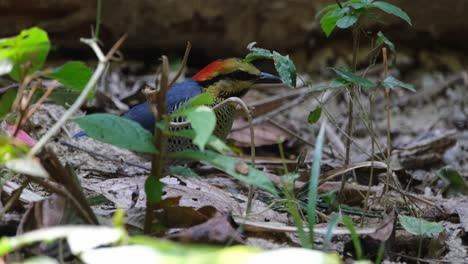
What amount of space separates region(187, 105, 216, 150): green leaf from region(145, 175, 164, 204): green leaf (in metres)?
0.23

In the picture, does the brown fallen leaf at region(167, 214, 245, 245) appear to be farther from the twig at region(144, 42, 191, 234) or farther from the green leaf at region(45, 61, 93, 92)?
the green leaf at region(45, 61, 93, 92)

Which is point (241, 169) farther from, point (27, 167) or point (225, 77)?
point (225, 77)

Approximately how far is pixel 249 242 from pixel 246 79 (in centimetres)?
172

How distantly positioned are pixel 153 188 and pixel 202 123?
0.28 m

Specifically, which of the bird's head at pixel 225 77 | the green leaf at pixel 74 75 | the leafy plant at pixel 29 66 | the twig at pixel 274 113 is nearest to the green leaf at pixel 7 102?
the leafy plant at pixel 29 66

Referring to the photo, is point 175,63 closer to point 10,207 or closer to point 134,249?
point 10,207

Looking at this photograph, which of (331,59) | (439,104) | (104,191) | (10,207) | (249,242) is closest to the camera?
(10,207)

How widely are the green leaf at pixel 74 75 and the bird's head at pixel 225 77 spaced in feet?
5.64

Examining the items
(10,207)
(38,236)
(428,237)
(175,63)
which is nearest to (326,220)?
(428,237)

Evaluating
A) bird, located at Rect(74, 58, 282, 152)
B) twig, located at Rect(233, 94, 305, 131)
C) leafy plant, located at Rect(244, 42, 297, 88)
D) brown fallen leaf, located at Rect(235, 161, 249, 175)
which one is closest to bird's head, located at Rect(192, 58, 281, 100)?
bird, located at Rect(74, 58, 282, 152)

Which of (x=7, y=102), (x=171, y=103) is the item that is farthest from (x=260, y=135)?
(x=7, y=102)

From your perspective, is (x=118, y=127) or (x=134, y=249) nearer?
(x=134, y=249)

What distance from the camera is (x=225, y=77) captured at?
338cm

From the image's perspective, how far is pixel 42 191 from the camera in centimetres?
219
